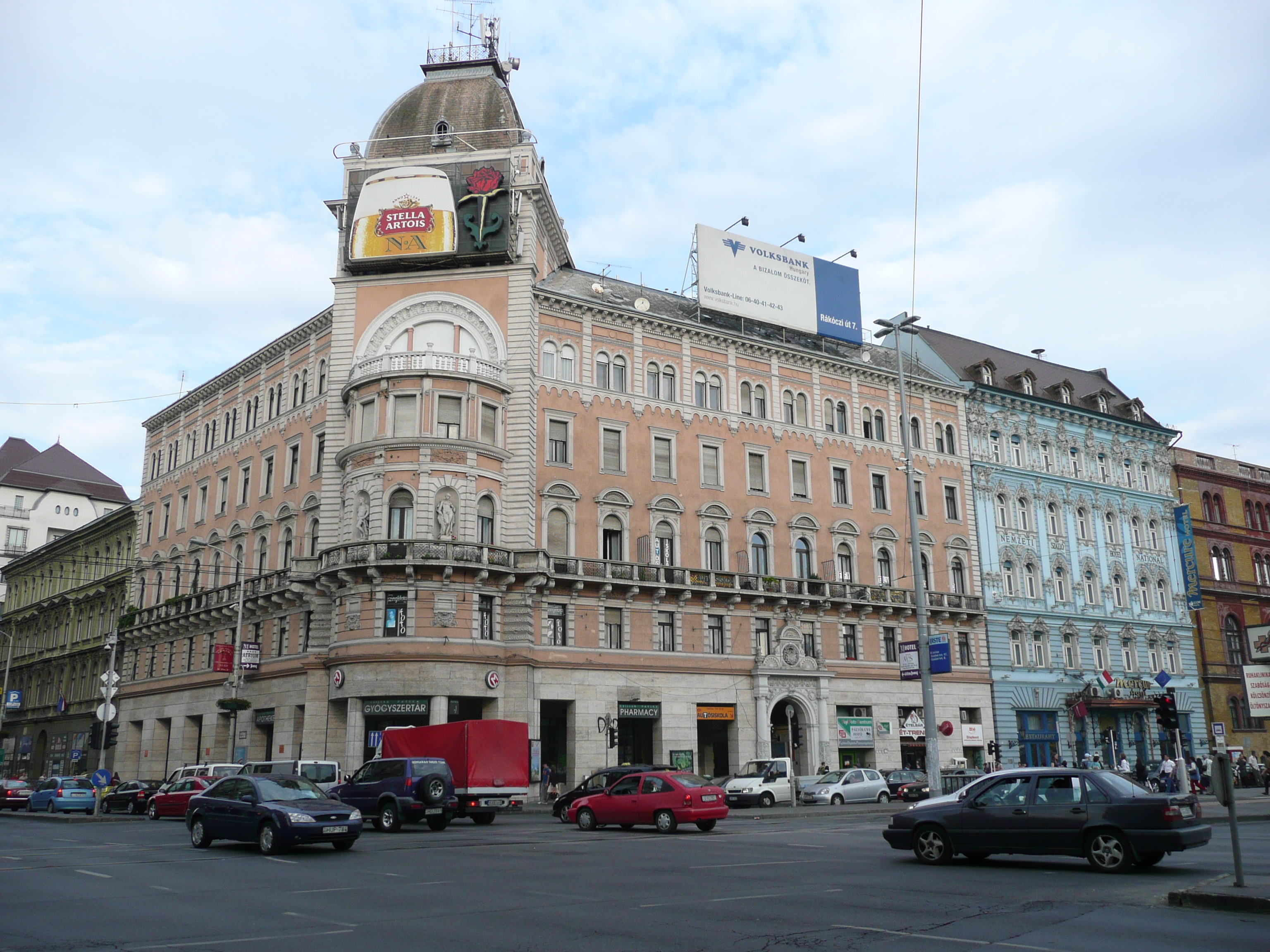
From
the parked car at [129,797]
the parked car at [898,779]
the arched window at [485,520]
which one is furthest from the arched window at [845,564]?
the parked car at [129,797]

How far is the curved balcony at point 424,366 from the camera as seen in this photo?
4212 cm

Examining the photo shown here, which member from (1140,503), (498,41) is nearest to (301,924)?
(498,41)

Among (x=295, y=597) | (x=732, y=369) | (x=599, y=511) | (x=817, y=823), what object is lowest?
(x=817, y=823)

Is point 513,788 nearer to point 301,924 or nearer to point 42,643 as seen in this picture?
point 301,924

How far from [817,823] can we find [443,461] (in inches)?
782

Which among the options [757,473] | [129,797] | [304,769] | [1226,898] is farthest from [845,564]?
[1226,898]

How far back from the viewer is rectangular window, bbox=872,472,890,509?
54594 mm

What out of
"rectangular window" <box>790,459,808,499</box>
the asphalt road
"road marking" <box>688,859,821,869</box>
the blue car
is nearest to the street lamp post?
the asphalt road

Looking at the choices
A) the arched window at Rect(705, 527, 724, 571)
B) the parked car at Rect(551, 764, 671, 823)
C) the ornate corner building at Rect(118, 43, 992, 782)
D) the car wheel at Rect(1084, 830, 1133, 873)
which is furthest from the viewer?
the arched window at Rect(705, 527, 724, 571)

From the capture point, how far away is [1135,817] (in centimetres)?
1577

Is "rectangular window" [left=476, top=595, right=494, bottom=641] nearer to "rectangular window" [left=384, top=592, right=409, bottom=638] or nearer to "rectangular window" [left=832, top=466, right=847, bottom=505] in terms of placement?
"rectangular window" [left=384, top=592, right=409, bottom=638]

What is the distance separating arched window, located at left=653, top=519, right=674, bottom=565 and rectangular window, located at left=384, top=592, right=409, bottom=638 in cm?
1183

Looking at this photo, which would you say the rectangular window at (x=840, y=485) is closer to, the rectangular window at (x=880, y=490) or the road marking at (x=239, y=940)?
the rectangular window at (x=880, y=490)

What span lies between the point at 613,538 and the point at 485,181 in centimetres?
1644
